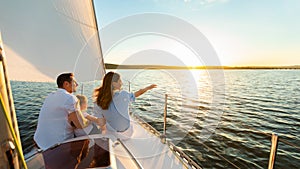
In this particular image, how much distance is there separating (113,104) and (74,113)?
41 cm

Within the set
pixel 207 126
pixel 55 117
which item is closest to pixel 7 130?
pixel 55 117

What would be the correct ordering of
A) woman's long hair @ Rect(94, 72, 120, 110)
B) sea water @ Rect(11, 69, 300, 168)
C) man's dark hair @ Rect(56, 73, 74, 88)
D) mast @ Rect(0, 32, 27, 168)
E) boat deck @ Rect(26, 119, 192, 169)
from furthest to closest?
sea water @ Rect(11, 69, 300, 168) < woman's long hair @ Rect(94, 72, 120, 110) < man's dark hair @ Rect(56, 73, 74, 88) < boat deck @ Rect(26, 119, 192, 169) < mast @ Rect(0, 32, 27, 168)

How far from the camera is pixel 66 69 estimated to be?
2453 millimetres

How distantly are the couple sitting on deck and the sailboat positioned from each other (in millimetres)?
153

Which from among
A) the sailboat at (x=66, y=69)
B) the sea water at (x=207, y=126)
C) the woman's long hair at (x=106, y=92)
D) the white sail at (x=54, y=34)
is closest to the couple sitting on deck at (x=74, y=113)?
the woman's long hair at (x=106, y=92)

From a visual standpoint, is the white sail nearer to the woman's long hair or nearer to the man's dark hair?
the man's dark hair

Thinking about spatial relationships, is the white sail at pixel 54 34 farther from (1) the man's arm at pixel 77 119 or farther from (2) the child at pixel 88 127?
(1) the man's arm at pixel 77 119

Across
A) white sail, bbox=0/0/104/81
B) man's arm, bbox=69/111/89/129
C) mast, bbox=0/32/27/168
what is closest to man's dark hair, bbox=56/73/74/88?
man's arm, bbox=69/111/89/129

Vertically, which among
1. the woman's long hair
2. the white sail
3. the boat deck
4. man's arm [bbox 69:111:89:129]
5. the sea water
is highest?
the white sail

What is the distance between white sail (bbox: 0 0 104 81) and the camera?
5.75 feet

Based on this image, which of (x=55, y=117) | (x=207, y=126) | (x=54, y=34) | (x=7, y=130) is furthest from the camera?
(x=207, y=126)

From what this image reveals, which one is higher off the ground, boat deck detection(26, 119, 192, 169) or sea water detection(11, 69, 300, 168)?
boat deck detection(26, 119, 192, 169)

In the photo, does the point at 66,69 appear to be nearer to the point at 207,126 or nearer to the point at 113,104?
the point at 113,104

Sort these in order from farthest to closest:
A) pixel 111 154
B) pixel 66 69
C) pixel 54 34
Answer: pixel 66 69
pixel 54 34
pixel 111 154
